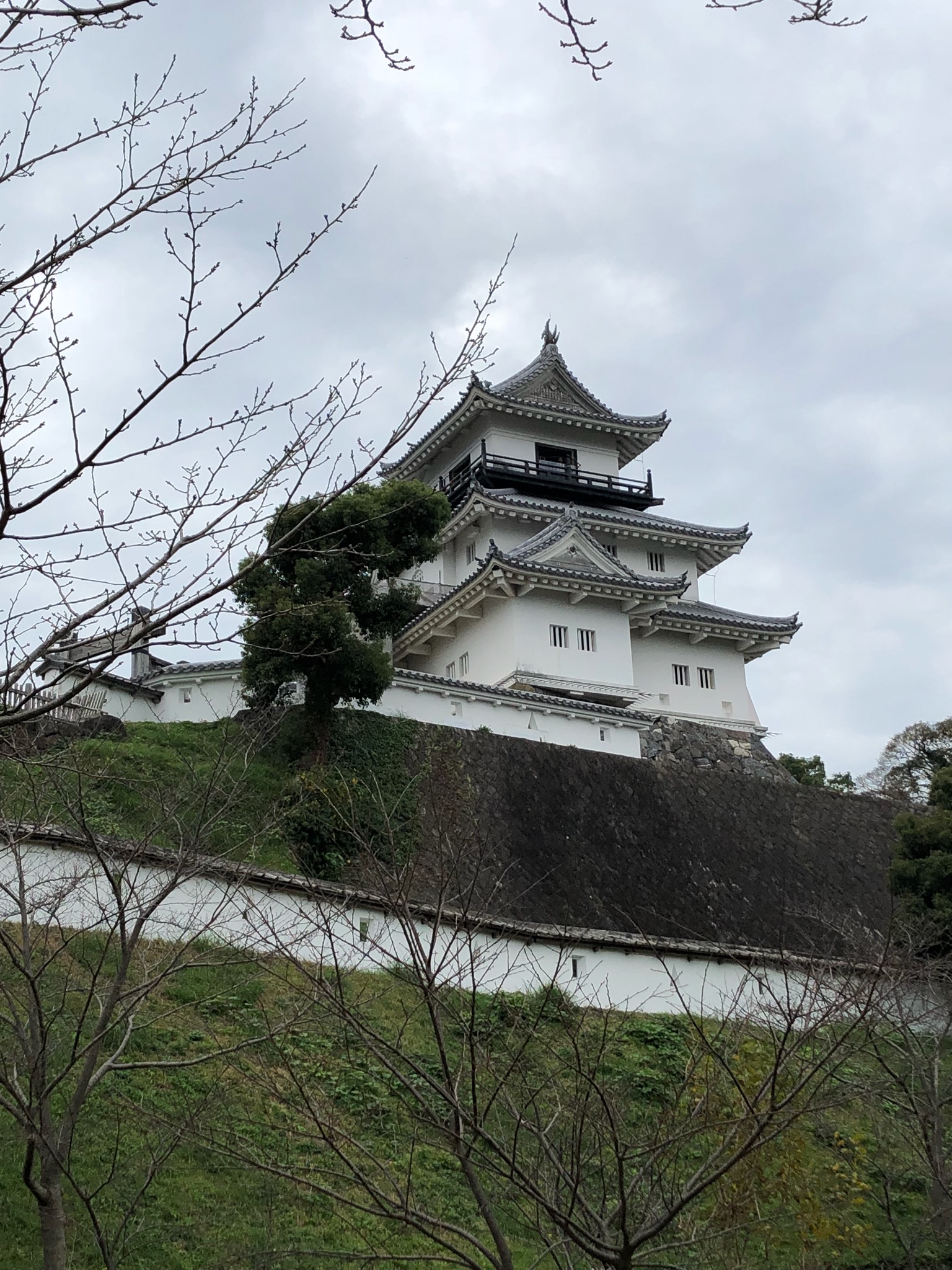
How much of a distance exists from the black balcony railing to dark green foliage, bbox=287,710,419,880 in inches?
459

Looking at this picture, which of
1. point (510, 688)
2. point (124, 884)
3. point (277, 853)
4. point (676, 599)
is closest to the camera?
point (124, 884)

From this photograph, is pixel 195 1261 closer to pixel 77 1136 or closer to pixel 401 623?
pixel 77 1136

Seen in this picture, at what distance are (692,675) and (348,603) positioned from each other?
13.9 metres

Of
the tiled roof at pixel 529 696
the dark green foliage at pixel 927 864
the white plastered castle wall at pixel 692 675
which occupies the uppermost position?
the white plastered castle wall at pixel 692 675

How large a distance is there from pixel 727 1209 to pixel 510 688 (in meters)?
17.1

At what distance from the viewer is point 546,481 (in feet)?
110

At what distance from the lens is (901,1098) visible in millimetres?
11391

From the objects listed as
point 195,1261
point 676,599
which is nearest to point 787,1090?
→ point 195,1261

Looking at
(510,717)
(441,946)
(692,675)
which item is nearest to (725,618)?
(692,675)

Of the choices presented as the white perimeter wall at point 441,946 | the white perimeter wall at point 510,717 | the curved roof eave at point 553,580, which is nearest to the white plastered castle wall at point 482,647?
the curved roof eave at point 553,580

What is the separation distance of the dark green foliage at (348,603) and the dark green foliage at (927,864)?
8.75 m

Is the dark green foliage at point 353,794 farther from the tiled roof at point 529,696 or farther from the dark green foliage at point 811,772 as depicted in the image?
the dark green foliage at point 811,772

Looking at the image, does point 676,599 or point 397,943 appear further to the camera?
point 676,599

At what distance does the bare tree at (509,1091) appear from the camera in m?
5.79
